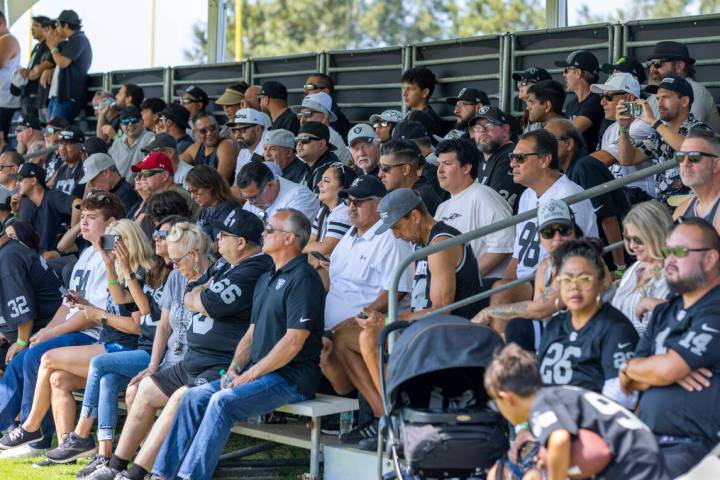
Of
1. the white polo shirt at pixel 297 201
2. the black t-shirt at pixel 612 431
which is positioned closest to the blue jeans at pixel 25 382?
the white polo shirt at pixel 297 201

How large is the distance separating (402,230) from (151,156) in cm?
384

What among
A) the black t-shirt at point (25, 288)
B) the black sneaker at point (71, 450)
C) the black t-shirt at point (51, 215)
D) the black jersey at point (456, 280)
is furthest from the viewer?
the black t-shirt at point (51, 215)

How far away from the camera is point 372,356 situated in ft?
23.0

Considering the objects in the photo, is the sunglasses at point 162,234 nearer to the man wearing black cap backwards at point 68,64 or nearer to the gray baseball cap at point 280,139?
the gray baseball cap at point 280,139

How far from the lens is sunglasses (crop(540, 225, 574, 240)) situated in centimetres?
656

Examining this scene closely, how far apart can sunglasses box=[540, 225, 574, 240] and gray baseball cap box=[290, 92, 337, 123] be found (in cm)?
504

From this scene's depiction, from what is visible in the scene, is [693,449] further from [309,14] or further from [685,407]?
[309,14]

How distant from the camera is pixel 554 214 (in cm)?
654

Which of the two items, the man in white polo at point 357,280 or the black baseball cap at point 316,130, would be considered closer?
the man in white polo at point 357,280

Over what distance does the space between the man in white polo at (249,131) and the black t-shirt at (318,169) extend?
3.48ft

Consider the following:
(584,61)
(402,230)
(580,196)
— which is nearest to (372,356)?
(402,230)

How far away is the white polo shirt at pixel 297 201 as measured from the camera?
968 cm

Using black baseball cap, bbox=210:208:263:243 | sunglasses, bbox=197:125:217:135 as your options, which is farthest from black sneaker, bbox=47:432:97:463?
sunglasses, bbox=197:125:217:135

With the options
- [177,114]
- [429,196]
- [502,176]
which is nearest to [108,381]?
[429,196]
